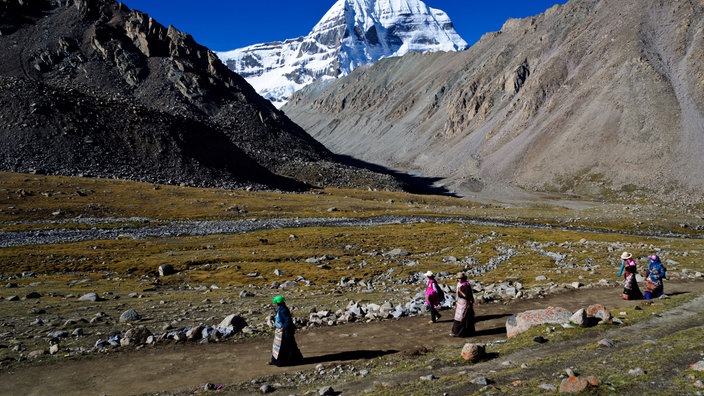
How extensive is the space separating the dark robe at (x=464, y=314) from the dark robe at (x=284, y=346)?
272 inches

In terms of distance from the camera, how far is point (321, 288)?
3297 cm

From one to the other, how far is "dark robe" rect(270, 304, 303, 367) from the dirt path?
0.36 m

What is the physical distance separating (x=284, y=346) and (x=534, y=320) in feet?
33.8

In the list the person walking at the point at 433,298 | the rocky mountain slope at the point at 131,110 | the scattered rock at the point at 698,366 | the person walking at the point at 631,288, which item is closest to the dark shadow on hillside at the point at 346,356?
the person walking at the point at 433,298

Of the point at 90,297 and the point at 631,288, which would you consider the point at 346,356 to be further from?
the point at 90,297

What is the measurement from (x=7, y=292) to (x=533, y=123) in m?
191

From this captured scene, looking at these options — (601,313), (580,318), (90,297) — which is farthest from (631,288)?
(90,297)

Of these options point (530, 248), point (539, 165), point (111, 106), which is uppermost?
point (111, 106)

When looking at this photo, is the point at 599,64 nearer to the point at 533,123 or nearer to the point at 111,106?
the point at 533,123

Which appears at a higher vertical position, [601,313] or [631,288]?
[601,313]

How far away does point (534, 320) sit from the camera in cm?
1786

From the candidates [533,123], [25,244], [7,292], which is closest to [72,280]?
[7,292]

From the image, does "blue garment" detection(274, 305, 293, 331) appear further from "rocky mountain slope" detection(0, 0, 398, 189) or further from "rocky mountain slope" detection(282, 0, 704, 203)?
"rocky mountain slope" detection(282, 0, 704, 203)

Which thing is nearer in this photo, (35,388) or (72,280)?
(35,388)
